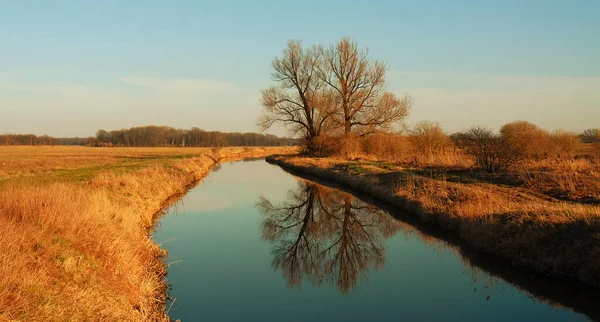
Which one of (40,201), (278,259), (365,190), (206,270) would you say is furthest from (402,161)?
(40,201)

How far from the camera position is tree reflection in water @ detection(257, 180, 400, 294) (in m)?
8.81

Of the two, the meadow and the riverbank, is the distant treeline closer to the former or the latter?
the meadow

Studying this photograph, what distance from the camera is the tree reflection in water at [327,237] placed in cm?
881

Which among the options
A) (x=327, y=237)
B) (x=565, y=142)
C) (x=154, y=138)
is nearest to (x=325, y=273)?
(x=327, y=237)

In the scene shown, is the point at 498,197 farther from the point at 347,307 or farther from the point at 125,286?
the point at 125,286

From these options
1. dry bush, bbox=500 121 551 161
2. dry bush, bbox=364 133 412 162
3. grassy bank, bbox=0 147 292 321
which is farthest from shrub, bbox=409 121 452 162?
grassy bank, bbox=0 147 292 321

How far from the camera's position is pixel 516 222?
29.4ft

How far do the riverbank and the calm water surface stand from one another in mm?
788

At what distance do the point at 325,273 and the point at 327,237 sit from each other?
317 cm

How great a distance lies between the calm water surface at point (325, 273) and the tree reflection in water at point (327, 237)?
3 centimetres

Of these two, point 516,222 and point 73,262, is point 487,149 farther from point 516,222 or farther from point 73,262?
point 73,262

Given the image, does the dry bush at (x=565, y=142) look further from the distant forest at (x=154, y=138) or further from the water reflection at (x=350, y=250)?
the distant forest at (x=154, y=138)

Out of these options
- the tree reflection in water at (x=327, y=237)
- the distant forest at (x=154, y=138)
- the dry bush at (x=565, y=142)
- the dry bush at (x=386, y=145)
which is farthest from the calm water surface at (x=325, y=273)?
the distant forest at (x=154, y=138)

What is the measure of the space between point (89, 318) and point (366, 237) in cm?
829
